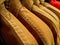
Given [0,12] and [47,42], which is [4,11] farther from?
[47,42]

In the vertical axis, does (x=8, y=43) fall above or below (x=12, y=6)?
below

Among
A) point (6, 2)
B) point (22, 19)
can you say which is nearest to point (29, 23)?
point (22, 19)

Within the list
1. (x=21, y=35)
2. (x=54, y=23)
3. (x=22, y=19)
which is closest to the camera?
(x=21, y=35)

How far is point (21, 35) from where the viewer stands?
57 cm

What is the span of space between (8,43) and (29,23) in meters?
0.12

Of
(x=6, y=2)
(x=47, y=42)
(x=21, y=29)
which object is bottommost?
(x=47, y=42)

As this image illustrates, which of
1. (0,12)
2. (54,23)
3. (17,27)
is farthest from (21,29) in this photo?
(54,23)

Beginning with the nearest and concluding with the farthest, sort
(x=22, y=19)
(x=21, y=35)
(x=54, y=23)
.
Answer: (x=21, y=35)
(x=22, y=19)
(x=54, y=23)

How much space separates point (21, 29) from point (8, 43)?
0.08 metres

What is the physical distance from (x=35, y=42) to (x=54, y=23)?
235mm

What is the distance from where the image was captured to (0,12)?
0.63 m

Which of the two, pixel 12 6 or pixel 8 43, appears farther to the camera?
pixel 12 6

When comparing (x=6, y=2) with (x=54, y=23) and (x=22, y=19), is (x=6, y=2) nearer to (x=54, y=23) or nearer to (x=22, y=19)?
(x=22, y=19)

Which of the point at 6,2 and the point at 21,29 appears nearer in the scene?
the point at 21,29
